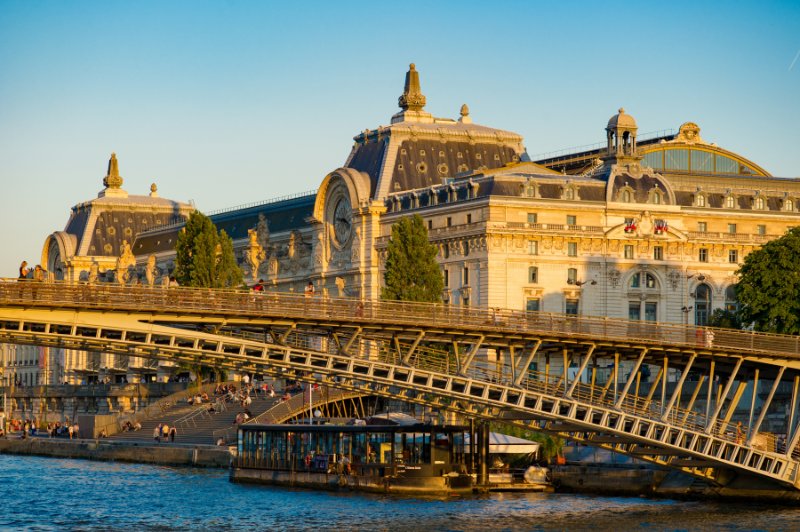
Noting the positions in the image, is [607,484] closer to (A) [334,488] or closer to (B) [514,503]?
(B) [514,503]

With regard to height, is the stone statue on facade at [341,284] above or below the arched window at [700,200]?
below

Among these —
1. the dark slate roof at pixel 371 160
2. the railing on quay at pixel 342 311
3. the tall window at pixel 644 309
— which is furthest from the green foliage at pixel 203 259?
the railing on quay at pixel 342 311

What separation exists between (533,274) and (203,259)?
28726mm

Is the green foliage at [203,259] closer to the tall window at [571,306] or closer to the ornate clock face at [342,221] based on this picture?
the ornate clock face at [342,221]

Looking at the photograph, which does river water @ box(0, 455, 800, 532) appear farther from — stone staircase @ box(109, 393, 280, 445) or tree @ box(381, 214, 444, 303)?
tree @ box(381, 214, 444, 303)

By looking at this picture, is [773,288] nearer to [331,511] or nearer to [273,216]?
[331,511]

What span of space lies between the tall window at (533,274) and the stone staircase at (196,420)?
824 inches

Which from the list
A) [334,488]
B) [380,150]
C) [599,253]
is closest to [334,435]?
[334,488]

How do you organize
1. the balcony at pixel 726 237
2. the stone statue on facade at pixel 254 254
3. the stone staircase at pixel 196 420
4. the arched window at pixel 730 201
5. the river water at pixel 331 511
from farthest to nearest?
the stone statue on facade at pixel 254 254, the arched window at pixel 730 201, the balcony at pixel 726 237, the stone staircase at pixel 196 420, the river water at pixel 331 511

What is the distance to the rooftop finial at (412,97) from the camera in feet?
541

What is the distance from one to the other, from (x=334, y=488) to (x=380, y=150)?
6596 centimetres

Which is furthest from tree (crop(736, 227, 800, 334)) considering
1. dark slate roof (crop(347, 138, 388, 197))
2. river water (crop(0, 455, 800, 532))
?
dark slate roof (crop(347, 138, 388, 197))

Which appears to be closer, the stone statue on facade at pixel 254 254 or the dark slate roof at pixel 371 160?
the dark slate roof at pixel 371 160

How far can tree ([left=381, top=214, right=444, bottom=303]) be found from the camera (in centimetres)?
13012
